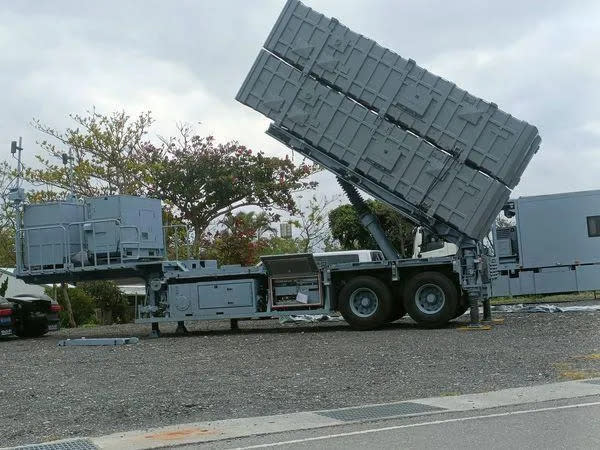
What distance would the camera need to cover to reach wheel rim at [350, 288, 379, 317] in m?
17.8

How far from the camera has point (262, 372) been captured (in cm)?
1175

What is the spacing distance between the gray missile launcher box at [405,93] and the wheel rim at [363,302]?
12.4 ft

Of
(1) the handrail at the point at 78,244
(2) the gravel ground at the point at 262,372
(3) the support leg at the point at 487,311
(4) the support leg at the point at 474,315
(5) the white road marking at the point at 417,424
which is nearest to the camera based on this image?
(5) the white road marking at the point at 417,424

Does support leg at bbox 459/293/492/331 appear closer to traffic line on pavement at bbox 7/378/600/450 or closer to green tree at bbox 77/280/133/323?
traffic line on pavement at bbox 7/378/600/450

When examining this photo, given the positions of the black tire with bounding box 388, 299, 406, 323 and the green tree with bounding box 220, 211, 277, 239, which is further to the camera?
the green tree with bounding box 220, 211, 277, 239

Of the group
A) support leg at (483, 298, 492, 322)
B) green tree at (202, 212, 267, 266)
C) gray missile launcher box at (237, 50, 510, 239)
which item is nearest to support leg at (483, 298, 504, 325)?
support leg at (483, 298, 492, 322)

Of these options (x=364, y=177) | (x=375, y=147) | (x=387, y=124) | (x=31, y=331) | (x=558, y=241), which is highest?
(x=387, y=124)

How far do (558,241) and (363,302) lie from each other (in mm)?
8817

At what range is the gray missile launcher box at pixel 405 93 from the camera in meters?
16.2

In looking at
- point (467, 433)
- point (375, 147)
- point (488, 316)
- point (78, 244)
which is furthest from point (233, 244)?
point (467, 433)

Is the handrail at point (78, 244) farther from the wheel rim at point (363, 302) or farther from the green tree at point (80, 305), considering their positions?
the green tree at point (80, 305)

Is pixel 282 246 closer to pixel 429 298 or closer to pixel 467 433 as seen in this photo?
pixel 429 298

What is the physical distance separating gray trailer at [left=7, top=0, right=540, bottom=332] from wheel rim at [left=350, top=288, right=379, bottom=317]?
0.03 m

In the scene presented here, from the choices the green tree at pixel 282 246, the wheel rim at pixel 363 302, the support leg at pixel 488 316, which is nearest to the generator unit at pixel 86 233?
the wheel rim at pixel 363 302
